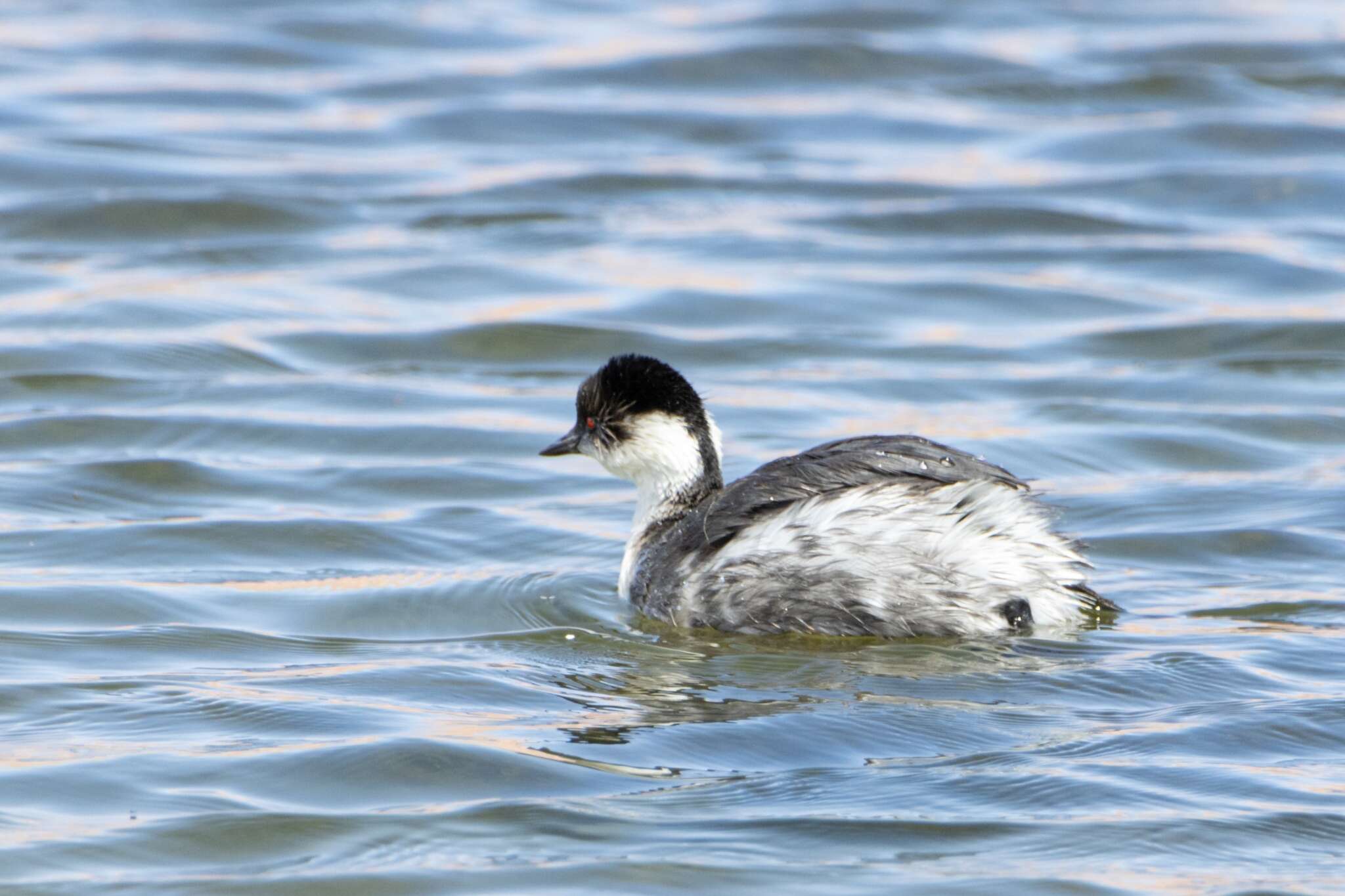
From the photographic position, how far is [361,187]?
1359cm

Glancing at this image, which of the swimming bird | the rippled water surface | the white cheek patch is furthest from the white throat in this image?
the swimming bird

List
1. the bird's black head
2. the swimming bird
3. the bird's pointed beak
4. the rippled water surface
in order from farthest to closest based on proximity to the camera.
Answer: the bird's pointed beak < the bird's black head < the swimming bird < the rippled water surface

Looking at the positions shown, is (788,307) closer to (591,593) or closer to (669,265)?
(669,265)

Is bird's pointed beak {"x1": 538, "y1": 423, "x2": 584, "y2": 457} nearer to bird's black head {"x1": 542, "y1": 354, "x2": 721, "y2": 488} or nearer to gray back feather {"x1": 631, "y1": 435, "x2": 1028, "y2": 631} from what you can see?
bird's black head {"x1": 542, "y1": 354, "x2": 721, "y2": 488}

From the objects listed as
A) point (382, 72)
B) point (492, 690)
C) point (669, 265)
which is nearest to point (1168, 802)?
point (492, 690)

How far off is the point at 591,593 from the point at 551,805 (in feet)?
7.39

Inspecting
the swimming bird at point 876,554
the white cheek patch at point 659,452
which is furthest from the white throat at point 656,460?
the swimming bird at point 876,554

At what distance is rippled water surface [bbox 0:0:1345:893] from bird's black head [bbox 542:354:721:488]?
1.49ft

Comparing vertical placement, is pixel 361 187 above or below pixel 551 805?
above

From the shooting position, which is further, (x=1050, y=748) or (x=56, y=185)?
(x=56, y=185)

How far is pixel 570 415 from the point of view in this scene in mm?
9633

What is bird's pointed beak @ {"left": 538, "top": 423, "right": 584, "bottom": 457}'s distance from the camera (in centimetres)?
768

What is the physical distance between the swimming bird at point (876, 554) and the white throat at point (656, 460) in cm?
45

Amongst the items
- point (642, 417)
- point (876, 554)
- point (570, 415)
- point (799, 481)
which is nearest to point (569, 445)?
point (642, 417)
